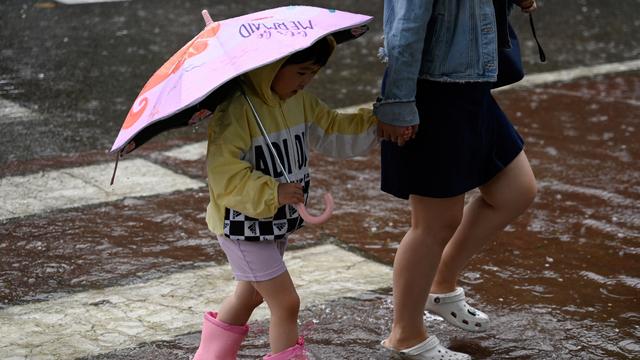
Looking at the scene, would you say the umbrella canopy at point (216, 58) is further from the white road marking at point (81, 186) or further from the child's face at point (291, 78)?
the white road marking at point (81, 186)

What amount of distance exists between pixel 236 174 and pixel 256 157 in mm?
152

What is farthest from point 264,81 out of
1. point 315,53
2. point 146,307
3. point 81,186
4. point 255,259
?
point 81,186

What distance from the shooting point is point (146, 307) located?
449 centimetres

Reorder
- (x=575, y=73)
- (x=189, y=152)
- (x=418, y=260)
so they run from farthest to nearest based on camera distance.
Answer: (x=575, y=73) → (x=189, y=152) → (x=418, y=260)

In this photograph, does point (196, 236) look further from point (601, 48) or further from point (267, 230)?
point (601, 48)

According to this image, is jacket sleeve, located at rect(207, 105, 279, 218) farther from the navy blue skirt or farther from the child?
the navy blue skirt

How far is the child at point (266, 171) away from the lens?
343 centimetres

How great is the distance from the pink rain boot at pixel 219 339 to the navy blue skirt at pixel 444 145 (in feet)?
2.33

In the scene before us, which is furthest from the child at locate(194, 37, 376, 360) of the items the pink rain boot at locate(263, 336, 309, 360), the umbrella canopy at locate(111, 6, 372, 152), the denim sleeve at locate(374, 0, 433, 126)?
the denim sleeve at locate(374, 0, 433, 126)

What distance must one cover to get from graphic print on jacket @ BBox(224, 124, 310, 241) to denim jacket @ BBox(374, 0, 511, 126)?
1.02 ft

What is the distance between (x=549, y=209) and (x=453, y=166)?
214 cm

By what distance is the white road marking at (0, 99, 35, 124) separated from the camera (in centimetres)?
742

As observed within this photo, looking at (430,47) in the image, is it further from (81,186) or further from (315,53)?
(81,186)

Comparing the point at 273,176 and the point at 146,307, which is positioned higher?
the point at 273,176
